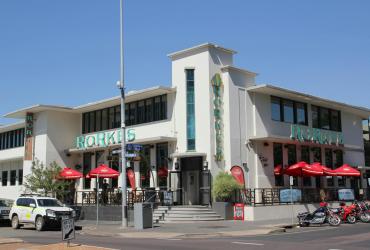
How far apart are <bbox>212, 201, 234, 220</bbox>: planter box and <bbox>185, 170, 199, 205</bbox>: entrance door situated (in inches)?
99.6

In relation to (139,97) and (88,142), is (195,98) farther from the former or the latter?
(88,142)

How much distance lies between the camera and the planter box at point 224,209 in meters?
27.9

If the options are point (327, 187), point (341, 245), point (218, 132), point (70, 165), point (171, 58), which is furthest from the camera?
point (70, 165)

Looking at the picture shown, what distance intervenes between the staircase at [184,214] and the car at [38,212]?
202 inches

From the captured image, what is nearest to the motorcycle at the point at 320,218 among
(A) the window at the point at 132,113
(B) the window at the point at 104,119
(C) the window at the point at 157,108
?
(C) the window at the point at 157,108

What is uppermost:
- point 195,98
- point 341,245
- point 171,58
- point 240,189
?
point 171,58

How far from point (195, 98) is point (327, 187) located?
12.8m

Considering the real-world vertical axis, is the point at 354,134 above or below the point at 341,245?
above

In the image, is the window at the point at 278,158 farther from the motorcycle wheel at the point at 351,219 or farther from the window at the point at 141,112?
the window at the point at 141,112

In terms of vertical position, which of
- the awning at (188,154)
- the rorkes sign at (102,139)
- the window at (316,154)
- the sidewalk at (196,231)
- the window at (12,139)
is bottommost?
the sidewalk at (196,231)

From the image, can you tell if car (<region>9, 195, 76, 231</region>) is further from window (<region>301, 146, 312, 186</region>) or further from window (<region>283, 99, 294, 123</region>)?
window (<region>301, 146, 312, 186</region>)

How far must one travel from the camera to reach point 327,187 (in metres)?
36.1

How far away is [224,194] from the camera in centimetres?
2812

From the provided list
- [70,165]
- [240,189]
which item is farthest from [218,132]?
[70,165]
